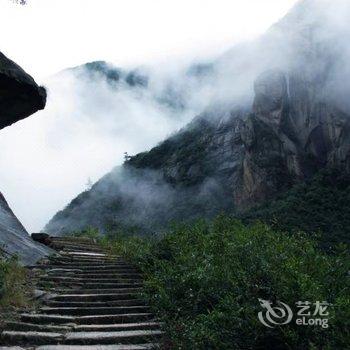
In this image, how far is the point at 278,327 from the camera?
4.32 meters

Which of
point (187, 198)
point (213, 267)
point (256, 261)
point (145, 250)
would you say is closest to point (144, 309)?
point (213, 267)

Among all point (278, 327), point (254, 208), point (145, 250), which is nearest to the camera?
point (278, 327)

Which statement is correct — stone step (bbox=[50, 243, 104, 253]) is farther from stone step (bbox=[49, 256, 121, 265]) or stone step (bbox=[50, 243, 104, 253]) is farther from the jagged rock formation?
the jagged rock formation

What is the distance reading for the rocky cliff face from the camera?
864cm

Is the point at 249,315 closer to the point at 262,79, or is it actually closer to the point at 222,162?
the point at 262,79

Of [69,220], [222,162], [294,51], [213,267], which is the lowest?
[213,267]

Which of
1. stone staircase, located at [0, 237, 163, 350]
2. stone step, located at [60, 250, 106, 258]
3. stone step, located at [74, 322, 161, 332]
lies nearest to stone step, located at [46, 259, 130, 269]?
stone staircase, located at [0, 237, 163, 350]

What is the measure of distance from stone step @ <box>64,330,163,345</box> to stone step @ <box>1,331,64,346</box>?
5.7 inches

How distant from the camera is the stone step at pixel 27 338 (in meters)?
5.12

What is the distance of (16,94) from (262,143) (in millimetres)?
51417

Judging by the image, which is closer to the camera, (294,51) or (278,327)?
(278,327)

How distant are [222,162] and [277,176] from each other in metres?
18.9

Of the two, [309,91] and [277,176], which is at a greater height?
[309,91]

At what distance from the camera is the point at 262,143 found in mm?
58625
